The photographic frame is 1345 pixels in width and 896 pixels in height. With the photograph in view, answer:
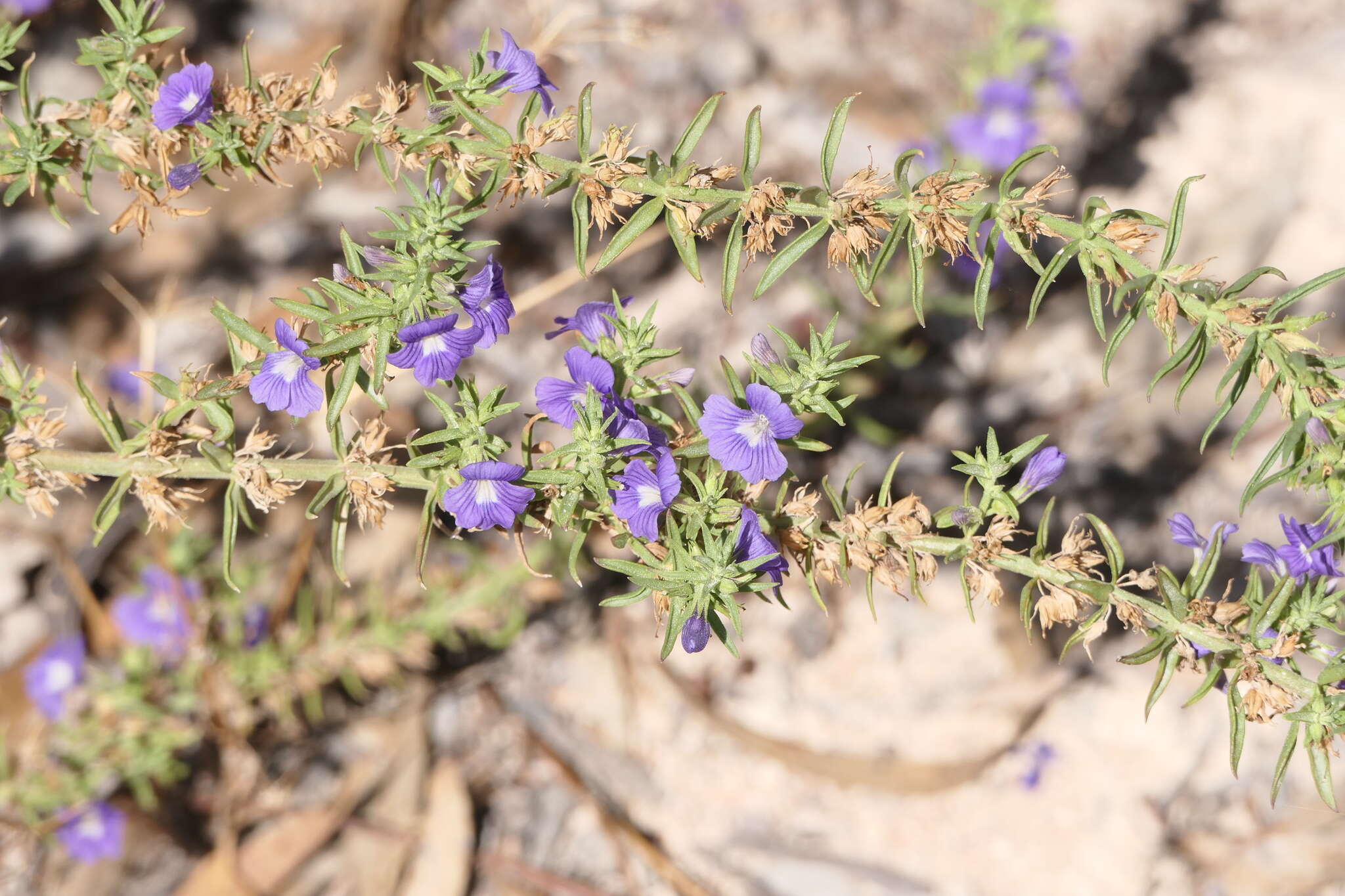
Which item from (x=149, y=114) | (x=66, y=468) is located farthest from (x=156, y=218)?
(x=66, y=468)

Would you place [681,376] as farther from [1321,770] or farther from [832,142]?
[1321,770]

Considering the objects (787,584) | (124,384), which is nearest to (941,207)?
(787,584)

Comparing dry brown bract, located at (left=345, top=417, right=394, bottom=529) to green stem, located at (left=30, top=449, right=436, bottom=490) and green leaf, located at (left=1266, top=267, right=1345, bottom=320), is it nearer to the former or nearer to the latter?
green stem, located at (left=30, top=449, right=436, bottom=490)

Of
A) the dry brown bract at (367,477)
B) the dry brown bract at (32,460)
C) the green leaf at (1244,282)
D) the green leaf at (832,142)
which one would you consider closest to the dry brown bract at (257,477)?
the dry brown bract at (367,477)

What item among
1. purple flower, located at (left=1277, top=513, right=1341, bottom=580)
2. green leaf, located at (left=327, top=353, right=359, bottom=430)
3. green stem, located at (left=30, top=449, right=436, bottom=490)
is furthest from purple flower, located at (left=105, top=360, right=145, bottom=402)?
purple flower, located at (left=1277, top=513, right=1341, bottom=580)

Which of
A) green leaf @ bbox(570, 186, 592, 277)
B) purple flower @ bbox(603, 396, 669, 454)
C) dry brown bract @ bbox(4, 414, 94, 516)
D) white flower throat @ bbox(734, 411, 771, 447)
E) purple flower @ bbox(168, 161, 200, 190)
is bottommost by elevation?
dry brown bract @ bbox(4, 414, 94, 516)

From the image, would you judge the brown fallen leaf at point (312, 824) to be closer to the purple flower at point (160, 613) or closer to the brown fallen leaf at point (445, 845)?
the brown fallen leaf at point (445, 845)
